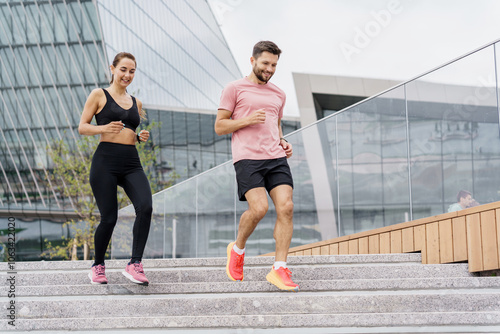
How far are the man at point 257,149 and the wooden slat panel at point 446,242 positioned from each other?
1.76 m

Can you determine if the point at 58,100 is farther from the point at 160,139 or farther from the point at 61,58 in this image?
the point at 160,139

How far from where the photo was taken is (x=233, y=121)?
4566 millimetres

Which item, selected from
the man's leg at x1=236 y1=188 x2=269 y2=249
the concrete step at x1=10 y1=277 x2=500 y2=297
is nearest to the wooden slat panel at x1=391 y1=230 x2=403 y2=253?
the concrete step at x1=10 y1=277 x2=500 y2=297

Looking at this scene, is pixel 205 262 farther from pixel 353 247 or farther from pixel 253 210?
pixel 353 247

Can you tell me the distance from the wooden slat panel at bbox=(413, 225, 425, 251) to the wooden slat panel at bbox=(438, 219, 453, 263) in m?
0.29

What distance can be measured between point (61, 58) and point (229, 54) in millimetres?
24143

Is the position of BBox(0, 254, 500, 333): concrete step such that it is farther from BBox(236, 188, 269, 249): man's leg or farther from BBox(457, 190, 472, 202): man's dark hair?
BBox(457, 190, 472, 202): man's dark hair

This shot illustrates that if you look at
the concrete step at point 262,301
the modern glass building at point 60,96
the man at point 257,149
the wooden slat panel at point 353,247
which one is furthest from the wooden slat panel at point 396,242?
Result: the modern glass building at point 60,96

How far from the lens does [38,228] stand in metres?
36.3

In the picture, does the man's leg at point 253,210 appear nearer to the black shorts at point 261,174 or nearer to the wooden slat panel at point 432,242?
the black shorts at point 261,174

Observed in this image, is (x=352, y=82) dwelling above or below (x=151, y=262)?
above

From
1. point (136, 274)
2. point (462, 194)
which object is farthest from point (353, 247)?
point (136, 274)

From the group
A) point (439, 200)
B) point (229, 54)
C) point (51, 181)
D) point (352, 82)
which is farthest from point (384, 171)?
point (229, 54)

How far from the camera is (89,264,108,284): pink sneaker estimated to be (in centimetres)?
467
